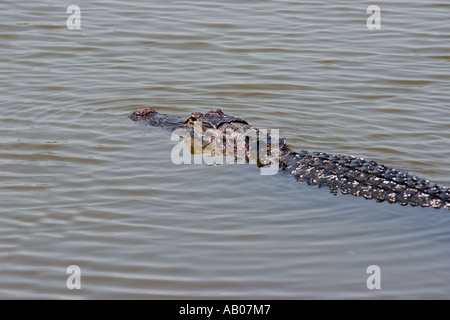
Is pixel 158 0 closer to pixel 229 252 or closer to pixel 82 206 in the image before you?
pixel 82 206

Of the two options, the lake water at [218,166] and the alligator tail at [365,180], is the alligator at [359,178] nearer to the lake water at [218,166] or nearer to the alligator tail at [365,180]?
the alligator tail at [365,180]

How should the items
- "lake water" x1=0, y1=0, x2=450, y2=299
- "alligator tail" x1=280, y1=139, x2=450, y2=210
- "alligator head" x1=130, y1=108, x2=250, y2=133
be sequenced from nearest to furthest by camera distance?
"lake water" x1=0, y1=0, x2=450, y2=299, "alligator tail" x1=280, y1=139, x2=450, y2=210, "alligator head" x1=130, y1=108, x2=250, y2=133

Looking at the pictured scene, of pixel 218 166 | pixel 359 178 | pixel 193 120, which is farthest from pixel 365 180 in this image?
pixel 193 120

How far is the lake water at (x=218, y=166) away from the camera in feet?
17.7

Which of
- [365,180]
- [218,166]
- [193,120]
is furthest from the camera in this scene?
[193,120]

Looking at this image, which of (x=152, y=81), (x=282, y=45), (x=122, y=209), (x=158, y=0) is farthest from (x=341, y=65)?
(x=122, y=209)

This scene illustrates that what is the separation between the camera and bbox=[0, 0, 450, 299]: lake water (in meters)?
5.39

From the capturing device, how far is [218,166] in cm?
754

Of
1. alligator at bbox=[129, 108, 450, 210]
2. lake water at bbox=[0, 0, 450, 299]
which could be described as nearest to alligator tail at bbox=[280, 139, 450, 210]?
alligator at bbox=[129, 108, 450, 210]

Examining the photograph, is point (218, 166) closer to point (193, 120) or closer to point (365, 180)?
point (193, 120)

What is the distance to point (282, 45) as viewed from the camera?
36.7 ft

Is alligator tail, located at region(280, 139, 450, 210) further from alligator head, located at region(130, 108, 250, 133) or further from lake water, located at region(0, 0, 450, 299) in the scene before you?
alligator head, located at region(130, 108, 250, 133)

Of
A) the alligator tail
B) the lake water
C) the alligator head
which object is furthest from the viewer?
the alligator head
